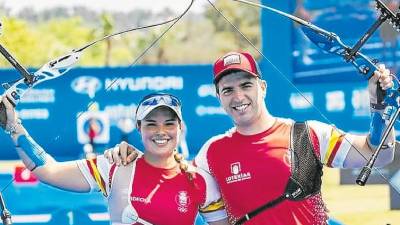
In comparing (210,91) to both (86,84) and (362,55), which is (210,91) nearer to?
(86,84)

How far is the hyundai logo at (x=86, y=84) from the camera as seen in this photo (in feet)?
26.1

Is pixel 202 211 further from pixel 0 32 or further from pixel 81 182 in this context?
pixel 0 32

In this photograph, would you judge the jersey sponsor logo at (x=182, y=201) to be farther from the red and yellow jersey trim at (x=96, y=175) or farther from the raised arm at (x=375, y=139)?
the raised arm at (x=375, y=139)

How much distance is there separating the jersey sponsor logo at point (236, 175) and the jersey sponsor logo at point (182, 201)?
7.7 inches

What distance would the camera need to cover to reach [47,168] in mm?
3857

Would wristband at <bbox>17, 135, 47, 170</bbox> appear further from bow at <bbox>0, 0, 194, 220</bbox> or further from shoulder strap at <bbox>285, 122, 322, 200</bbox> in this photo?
shoulder strap at <bbox>285, 122, 322, 200</bbox>

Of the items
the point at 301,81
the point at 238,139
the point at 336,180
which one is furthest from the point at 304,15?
the point at 238,139

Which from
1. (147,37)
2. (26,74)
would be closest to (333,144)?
(26,74)

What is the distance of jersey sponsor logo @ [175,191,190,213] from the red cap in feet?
1.72

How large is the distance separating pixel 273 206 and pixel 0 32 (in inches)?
54.3

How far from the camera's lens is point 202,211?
12.9 ft

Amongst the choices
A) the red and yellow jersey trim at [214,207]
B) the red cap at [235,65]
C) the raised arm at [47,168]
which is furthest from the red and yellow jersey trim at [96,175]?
the red cap at [235,65]

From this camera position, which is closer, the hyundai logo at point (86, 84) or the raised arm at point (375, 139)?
the raised arm at point (375, 139)

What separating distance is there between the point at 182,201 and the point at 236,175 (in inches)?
10.3
